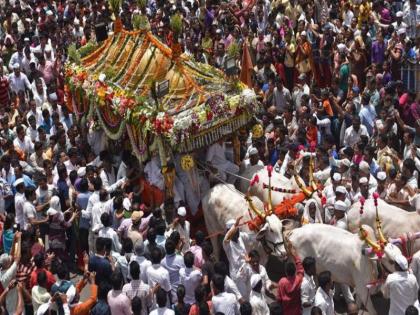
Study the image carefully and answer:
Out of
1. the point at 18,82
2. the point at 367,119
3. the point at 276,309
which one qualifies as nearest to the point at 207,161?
the point at 367,119

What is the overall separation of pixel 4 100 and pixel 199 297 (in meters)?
9.03

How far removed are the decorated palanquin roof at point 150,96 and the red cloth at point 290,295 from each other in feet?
11.3

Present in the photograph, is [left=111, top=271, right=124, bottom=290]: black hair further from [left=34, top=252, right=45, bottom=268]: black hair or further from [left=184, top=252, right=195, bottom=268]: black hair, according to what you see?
[left=34, top=252, right=45, bottom=268]: black hair

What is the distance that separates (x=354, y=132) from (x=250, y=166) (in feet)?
6.48

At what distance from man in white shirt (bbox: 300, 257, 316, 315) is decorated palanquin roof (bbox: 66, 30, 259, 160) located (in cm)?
335

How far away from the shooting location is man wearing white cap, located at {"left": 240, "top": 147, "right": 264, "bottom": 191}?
1325 cm

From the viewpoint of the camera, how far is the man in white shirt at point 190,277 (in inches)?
410

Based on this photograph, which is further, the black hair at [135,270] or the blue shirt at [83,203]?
the blue shirt at [83,203]

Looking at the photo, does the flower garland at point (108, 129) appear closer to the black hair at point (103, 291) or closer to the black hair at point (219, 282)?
the black hair at point (103, 291)

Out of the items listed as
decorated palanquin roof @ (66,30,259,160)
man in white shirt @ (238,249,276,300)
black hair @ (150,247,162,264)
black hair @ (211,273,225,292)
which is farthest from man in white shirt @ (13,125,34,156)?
black hair @ (211,273,225,292)

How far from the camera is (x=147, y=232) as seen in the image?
37.1 ft

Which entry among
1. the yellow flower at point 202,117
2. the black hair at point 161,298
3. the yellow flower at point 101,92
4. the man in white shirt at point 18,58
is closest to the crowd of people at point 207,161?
the black hair at point 161,298

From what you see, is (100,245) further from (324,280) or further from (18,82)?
(18,82)

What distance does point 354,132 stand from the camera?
14.4 metres
